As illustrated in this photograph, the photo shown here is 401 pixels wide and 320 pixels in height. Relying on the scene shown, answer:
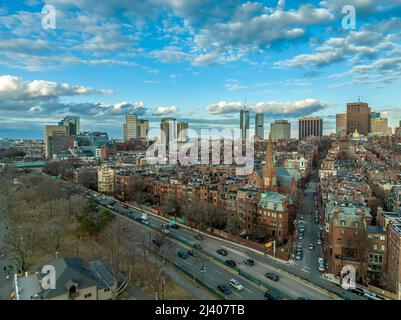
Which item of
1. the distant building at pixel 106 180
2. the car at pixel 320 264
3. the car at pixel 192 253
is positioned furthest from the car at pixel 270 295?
the distant building at pixel 106 180

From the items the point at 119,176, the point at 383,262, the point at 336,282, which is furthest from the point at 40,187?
the point at 383,262

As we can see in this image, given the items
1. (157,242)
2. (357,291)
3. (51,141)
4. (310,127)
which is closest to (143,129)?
(51,141)

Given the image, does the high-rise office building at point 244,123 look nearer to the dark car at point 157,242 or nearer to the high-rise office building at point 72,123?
the dark car at point 157,242

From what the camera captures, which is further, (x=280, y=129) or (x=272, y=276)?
(x=280, y=129)

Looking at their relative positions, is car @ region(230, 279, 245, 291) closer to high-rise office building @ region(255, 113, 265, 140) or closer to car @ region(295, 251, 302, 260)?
car @ region(295, 251, 302, 260)

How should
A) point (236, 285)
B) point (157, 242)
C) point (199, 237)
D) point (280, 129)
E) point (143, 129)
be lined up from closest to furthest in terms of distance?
point (236, 285), point (157, 242), point (199, 237), point (280, 129), point (143, 129)

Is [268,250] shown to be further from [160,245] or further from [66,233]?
[66,233]

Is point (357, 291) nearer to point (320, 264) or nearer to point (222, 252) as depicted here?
point (320, 264)
